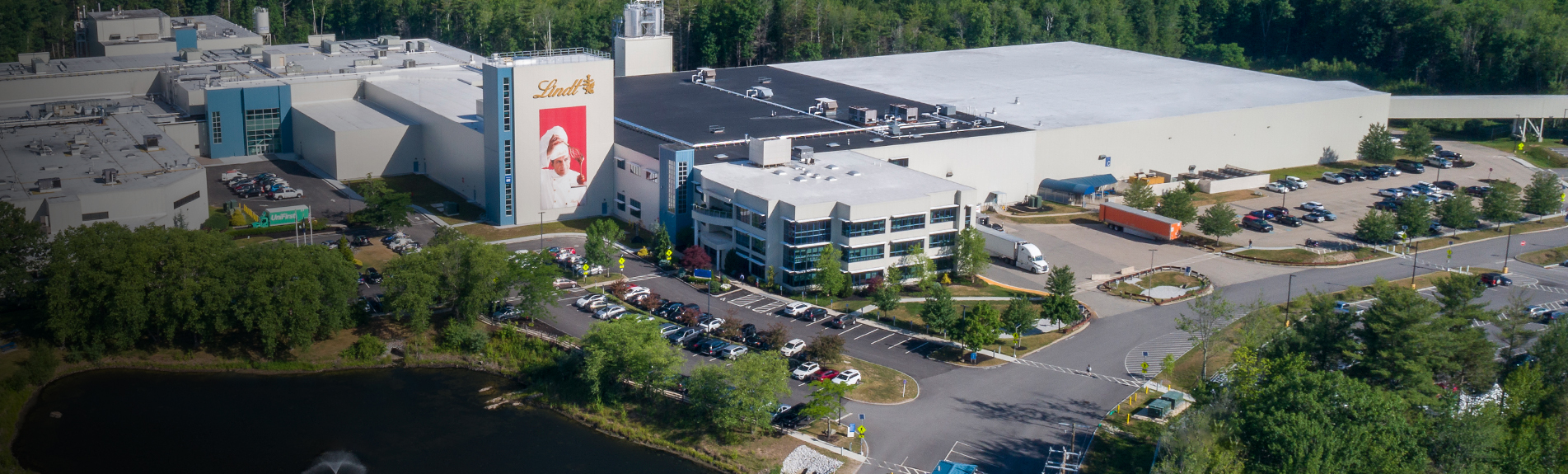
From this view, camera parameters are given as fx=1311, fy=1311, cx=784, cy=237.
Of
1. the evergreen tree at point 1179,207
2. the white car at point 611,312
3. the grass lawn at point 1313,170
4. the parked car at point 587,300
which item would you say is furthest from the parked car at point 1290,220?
the parked car at point 587,300

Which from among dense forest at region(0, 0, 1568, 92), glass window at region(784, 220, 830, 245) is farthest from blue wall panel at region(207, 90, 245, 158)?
glass window at region(784, 220, 830, 245)

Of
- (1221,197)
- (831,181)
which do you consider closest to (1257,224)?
(1221,197)

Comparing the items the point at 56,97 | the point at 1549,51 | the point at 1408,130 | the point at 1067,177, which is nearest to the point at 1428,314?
the point at 1067,177

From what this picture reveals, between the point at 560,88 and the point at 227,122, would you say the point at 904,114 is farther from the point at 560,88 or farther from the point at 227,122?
the point at 227,122

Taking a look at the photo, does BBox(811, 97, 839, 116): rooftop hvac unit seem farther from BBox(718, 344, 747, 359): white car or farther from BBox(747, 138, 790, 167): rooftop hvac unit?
BBox(718, 344, 747, 359): white car

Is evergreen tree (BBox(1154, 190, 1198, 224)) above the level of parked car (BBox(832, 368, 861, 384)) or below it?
above

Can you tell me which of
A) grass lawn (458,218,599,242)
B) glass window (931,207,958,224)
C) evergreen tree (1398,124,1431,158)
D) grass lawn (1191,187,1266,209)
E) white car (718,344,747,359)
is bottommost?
white car (718,344,747,359)
